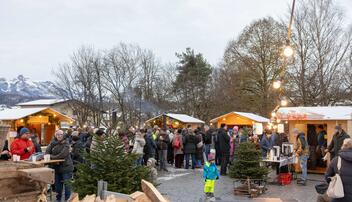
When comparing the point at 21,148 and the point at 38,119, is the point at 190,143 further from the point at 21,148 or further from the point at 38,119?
the point at 38,119

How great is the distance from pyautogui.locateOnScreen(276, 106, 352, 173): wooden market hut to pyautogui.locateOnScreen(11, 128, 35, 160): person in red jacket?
10405 millimetres

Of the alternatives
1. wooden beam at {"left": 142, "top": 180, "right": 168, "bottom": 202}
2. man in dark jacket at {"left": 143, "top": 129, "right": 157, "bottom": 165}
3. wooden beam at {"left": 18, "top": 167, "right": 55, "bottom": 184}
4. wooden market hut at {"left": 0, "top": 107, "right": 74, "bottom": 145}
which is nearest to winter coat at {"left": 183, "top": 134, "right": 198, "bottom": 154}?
man in dark jacket at {"left": 143, "top": 129, "right": 157, "bottom": 165}

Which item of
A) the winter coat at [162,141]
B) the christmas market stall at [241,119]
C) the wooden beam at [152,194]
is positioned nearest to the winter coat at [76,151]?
the winter coat at [162,141]

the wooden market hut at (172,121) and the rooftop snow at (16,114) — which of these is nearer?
the rooftop snow at (16,114)

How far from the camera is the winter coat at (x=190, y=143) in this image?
18.0 m

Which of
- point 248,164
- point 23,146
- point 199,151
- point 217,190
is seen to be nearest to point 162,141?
point 199,151

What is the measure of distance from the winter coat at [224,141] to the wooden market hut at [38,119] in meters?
15.0

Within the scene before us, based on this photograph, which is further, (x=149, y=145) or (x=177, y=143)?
(x=177, y=143)

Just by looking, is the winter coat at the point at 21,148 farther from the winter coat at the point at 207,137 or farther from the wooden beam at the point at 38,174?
the winter coat at the point at 207,137

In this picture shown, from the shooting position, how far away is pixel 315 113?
16406 millimetres

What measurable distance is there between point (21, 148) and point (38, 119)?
19140 millimetres

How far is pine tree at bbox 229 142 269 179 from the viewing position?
1177 cm

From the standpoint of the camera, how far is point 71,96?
42.4 meters

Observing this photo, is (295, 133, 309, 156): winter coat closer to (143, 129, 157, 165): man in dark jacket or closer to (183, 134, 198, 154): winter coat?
(183, 134, 198, 154): winter coat
